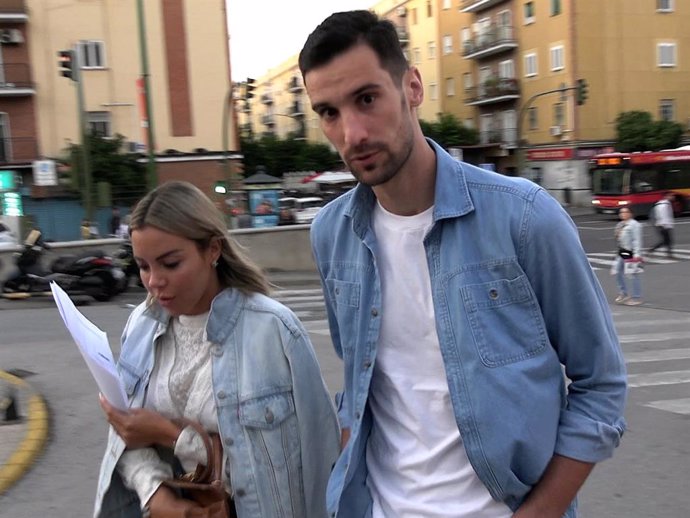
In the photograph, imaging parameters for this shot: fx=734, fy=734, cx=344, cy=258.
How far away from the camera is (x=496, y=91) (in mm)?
47312

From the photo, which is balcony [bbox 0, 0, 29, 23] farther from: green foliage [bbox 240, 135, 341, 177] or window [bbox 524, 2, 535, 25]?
window [bbox 524, 2, 535, 25]

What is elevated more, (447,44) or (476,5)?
(476,5)

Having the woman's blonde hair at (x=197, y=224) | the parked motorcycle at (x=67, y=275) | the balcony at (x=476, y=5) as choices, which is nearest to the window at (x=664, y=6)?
the balcony at (x=476, y=5)

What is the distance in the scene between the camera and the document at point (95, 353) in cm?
202

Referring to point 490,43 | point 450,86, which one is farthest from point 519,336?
point 450,86

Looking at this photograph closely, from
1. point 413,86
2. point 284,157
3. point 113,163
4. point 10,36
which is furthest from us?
point 284,157

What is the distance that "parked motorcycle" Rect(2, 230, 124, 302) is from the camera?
14.5m

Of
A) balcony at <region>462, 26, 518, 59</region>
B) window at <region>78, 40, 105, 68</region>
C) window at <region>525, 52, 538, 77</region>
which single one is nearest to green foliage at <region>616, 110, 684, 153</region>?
window at <region>525, 52, 538, 77</region>

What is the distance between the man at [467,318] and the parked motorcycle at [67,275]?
13669 millimetres

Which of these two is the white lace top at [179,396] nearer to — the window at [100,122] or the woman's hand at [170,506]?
the woman's hand at [170,506]

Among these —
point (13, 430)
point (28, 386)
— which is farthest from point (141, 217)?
point (28, 386)

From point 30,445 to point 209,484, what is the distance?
381 cm

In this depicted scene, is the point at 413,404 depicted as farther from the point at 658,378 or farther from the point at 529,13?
the point at 529,13

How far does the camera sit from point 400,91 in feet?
5.42
